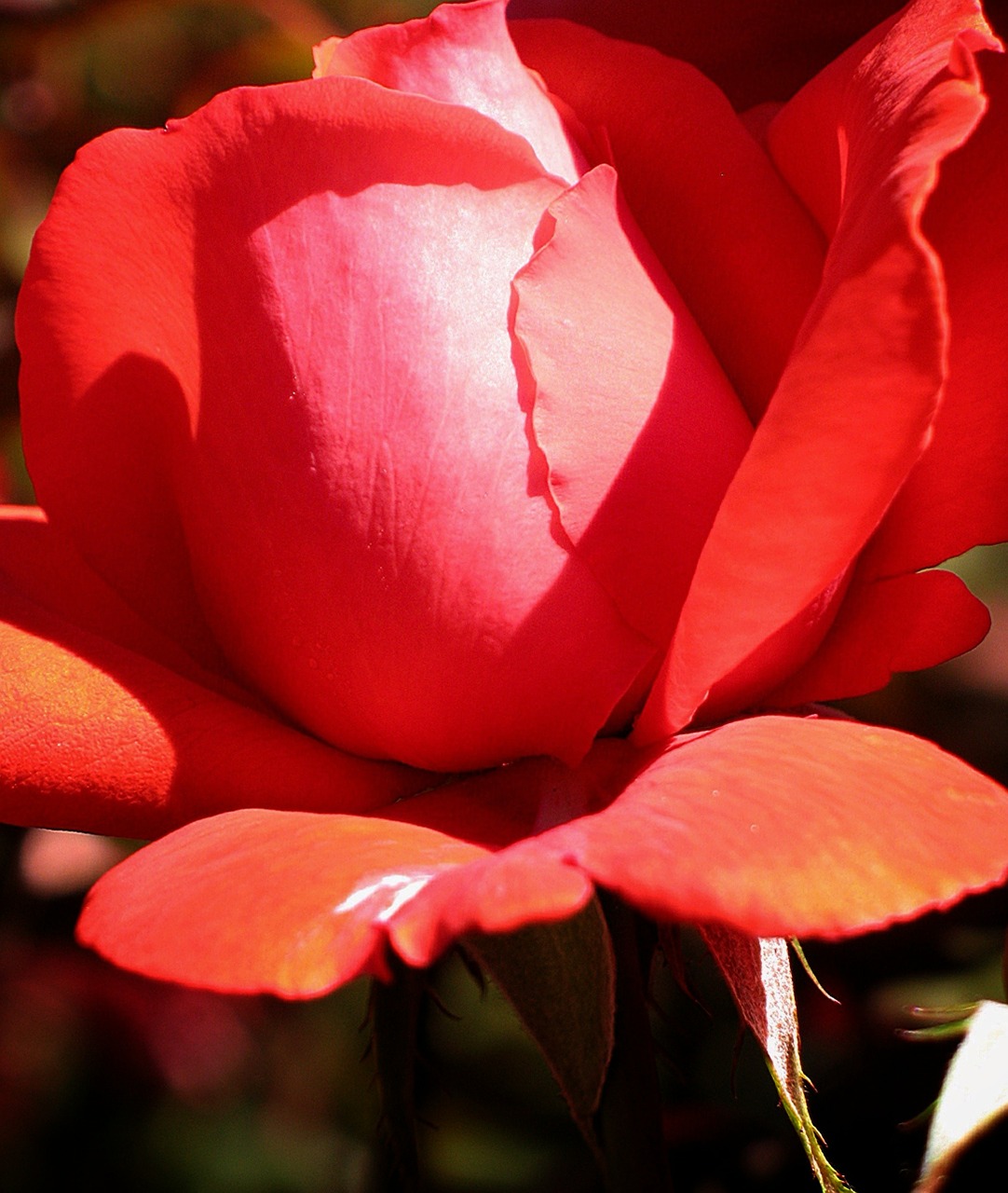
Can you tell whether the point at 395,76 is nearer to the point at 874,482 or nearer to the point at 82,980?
the point at 874,482

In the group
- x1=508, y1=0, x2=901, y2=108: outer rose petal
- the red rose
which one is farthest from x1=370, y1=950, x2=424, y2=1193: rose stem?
x1=508, y1=0, x2=901, y2=108: outer rose petal

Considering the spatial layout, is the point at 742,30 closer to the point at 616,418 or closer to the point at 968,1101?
the point at 616,418

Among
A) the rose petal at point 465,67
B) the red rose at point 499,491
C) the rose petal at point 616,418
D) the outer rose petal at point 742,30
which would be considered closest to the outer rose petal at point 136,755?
the red rose at point 499,491

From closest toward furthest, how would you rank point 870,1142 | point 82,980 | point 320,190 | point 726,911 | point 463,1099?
point 726,911 < point 320,190 < point 870,1142 < point 463,1099 < point 82,980

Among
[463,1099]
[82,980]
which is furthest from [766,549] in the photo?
[82,980]

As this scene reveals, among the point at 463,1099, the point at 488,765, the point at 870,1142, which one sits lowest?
the point at 463,1099

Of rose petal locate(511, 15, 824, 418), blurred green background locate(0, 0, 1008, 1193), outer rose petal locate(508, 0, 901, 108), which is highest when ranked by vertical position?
outer rose petal locate(508, 0, 901, 108)

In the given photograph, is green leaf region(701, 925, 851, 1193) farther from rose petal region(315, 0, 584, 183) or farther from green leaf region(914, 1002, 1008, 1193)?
rose petal region(315, 0, 584, 183)
